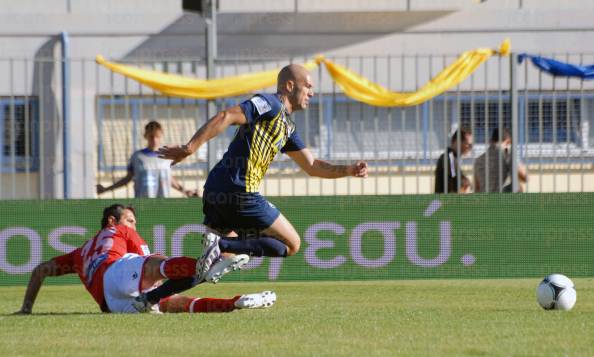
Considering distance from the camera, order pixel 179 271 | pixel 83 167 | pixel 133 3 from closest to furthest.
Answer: pixel 179 271
pixel 83 167
pixel 133 3

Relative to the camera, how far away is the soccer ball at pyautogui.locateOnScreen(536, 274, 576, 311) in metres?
10.3

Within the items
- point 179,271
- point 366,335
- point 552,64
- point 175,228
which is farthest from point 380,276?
point 366,335

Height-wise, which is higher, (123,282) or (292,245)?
(292,245)

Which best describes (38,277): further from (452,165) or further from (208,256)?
(452,165)

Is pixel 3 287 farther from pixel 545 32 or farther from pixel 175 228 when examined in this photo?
pixel 545 32

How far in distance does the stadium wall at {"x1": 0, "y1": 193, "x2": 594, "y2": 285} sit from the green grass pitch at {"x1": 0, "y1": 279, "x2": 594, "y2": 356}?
2.78 m

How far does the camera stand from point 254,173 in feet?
33.6

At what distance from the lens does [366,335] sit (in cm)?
866

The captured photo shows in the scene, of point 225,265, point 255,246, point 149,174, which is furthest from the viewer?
point 149,174

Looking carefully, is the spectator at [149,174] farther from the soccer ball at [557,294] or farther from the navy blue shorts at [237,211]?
the soccer ball at [557,294]

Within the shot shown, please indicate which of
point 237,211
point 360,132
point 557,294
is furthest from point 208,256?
point 360,132

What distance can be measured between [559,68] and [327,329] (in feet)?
26.4

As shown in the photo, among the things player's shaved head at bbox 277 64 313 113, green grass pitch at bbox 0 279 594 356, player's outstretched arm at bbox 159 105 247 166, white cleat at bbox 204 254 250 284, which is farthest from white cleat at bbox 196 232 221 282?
player's shaved head at bbox 277 64 313 113

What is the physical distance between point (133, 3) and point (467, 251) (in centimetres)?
931
